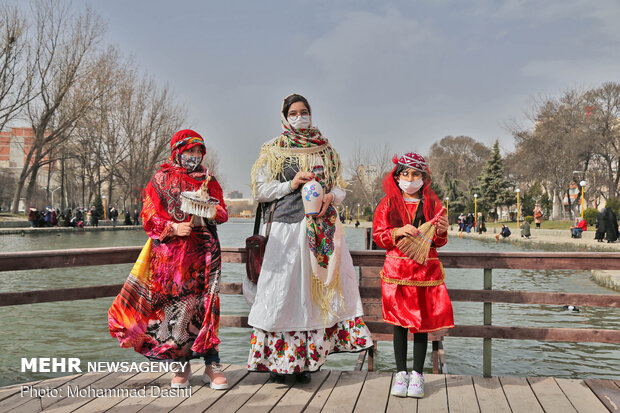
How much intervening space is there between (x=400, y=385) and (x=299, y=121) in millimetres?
1838

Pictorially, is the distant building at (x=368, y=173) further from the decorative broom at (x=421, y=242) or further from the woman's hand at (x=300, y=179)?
the decorative broom at (x=421, y=242)

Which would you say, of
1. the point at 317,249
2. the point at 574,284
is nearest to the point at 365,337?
the point at 317,249

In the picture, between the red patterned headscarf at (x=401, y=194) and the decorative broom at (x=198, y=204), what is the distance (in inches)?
44.9

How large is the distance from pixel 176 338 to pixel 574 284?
39.8 feet

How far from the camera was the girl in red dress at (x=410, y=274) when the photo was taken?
3.18 metres

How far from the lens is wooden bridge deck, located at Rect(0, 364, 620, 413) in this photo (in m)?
2.96

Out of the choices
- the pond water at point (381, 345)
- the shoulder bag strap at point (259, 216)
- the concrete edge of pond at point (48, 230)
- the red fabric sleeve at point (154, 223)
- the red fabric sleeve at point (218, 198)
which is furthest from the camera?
the concrete edge of pond at point (48, 230)

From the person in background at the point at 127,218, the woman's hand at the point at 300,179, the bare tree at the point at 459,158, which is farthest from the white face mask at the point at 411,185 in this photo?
the bare tree at the point at 459,158

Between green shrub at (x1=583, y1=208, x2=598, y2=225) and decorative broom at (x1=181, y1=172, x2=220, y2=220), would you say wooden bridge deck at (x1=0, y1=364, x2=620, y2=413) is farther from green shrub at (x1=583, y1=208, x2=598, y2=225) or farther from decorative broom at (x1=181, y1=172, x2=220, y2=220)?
green shrub at (x1=583, y1=208, x2=598, y2=225)

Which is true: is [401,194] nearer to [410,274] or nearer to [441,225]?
[441,225]

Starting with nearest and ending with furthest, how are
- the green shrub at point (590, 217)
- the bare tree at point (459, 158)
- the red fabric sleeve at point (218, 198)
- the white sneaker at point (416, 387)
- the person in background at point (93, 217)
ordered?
the white sneaker at point (416, 387), the red fabric sleeve at point (218, 198), the green shrub at point (590, 217), the person in background at point (93, 217), the bare tree at point (459, 158)

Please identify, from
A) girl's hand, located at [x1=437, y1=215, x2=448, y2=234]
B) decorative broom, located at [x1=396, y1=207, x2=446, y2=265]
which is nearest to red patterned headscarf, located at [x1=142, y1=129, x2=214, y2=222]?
decorative broom, located at [x1=396, y1=207, x2=446, y2=265]

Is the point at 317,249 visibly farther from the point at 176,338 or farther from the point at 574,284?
the point at 574,284

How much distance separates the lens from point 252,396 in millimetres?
3162
